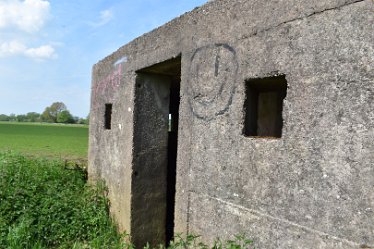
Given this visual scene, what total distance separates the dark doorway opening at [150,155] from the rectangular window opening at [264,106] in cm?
114

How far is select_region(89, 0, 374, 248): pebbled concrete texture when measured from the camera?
6.31 feet

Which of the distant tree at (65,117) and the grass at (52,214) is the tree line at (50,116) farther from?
the grass at (52,214)

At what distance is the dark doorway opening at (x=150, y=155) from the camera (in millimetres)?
4312

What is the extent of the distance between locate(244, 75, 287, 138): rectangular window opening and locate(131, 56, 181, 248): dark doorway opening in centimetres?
114

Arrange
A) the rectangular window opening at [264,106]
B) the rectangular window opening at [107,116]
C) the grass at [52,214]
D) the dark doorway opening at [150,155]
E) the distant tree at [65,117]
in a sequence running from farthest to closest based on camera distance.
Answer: the distant tree at [65,117] → the rectangular window opening at [107,116] → the grass at [52,214] → the dark doorway opening at [150,155] → the rectangular window opening at [264,106]

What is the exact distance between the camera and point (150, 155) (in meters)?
4.38

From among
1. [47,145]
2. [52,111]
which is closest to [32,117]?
[52,111]

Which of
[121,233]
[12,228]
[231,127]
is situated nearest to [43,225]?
[12,228]

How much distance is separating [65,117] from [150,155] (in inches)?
2739

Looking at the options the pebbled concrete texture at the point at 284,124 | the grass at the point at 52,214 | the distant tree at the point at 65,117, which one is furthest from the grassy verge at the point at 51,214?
the distant tree at the point at 65,117

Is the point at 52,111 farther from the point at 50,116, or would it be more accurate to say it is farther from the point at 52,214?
the point at 52,214

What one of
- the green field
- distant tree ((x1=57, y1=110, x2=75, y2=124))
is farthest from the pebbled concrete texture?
distant tree ((x1=57, y1=110, x2=75, y2=124))

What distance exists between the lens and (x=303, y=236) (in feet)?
7.02

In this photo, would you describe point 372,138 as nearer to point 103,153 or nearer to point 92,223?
point 92,223
